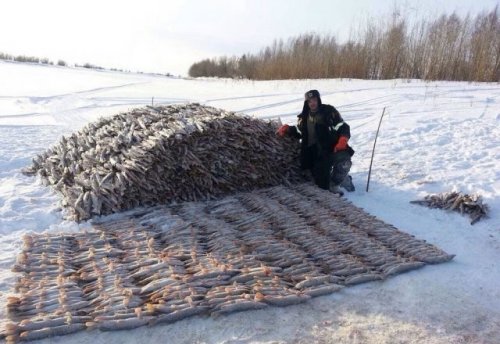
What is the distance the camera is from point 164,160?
5746mm

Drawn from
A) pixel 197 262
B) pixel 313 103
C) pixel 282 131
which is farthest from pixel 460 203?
pixel 197 262

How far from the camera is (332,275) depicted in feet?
13.8

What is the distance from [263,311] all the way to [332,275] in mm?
832

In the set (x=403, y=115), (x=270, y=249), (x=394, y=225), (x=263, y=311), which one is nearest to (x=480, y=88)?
(x=403, y=115)

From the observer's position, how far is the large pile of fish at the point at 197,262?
3523 millimetres

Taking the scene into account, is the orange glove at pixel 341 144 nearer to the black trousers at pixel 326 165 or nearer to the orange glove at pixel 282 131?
the black trousers at pixel 326 165

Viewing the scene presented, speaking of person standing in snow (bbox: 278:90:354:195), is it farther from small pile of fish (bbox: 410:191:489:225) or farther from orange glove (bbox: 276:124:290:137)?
small pile of fish (bbox: 410:191:489:225)

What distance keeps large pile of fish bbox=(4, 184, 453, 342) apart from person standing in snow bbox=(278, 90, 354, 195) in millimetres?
901

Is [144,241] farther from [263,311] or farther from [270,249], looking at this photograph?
[263,311]

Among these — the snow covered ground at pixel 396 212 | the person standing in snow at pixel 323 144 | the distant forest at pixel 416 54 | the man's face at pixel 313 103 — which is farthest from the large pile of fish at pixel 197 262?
the distant forest at pixel 416 54

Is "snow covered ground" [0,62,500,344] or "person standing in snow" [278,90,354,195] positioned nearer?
"snow covered ground" [0,62,500,344]

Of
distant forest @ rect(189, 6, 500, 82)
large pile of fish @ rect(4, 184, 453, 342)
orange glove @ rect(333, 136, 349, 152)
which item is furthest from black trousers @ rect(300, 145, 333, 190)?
distant forest @ rect(189, 6, 500, 82)

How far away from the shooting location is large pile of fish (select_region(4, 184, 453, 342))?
3.52m

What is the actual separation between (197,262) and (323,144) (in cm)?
314
